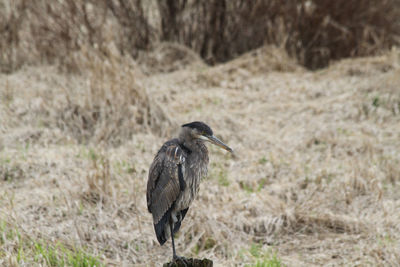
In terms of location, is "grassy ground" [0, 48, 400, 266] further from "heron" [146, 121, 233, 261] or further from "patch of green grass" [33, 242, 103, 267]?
"heron" [146, 121, 233, 261]

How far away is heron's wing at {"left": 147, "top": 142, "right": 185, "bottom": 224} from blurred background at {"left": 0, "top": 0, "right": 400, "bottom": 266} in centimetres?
77

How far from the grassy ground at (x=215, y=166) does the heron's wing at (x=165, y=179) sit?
0.78 meters

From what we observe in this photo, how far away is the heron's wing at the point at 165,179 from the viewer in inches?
110

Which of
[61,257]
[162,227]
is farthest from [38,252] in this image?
[162,227]

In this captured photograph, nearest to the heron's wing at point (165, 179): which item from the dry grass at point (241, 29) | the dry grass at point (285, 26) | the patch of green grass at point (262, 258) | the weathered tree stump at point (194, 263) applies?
the weathered tree stump at point (194, 263)

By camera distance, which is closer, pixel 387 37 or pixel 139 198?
pixel 139 198

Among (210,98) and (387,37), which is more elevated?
(387,37)

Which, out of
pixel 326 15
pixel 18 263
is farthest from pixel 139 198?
pixel 326 15

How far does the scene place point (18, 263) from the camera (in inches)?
127

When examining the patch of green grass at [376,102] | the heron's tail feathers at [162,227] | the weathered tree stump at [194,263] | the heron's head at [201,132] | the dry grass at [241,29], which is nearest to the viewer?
the weathered tree stump at [194,263]

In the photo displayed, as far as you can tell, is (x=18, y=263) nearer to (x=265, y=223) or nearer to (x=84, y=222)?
(x=84, y=222)

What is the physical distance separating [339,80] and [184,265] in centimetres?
646

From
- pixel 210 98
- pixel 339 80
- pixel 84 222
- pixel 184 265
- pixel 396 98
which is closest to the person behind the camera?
pixel 184 265

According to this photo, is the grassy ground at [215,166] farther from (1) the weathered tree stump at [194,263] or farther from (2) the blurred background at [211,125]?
(1) the weathered tree stump at [194,263]
